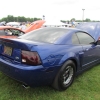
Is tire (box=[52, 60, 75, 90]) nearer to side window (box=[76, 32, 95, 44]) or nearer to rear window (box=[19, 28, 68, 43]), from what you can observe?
rear window (box=[19, 28, 68, 43])

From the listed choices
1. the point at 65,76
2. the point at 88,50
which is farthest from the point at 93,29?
the point at 65,76

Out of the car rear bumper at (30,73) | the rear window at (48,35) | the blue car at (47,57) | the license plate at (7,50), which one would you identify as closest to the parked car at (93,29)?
the blue car at (47,57)

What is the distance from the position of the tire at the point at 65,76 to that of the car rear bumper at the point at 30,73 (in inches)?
7.0

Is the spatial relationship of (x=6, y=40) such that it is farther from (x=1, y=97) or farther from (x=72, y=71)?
(x=72, y=71)

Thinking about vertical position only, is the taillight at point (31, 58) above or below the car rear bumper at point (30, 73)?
above

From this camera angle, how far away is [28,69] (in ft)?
8.76

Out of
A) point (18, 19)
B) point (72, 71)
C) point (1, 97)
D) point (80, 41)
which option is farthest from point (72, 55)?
point (18, 19)

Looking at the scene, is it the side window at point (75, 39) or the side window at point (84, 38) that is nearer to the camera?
the side window at point (75, 39)

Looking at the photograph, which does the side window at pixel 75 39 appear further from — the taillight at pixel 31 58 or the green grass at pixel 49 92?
the taillight at pixel 31 58

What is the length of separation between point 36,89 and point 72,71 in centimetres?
90

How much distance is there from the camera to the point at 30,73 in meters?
2.68

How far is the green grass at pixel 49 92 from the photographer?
3067mm

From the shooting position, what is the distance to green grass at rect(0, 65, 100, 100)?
3.07 m

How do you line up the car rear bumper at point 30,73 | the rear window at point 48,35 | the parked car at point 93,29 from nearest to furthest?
the car rear bumper at point 30,73 < the rear window at point 48,35 < the parked car at point 93,29
